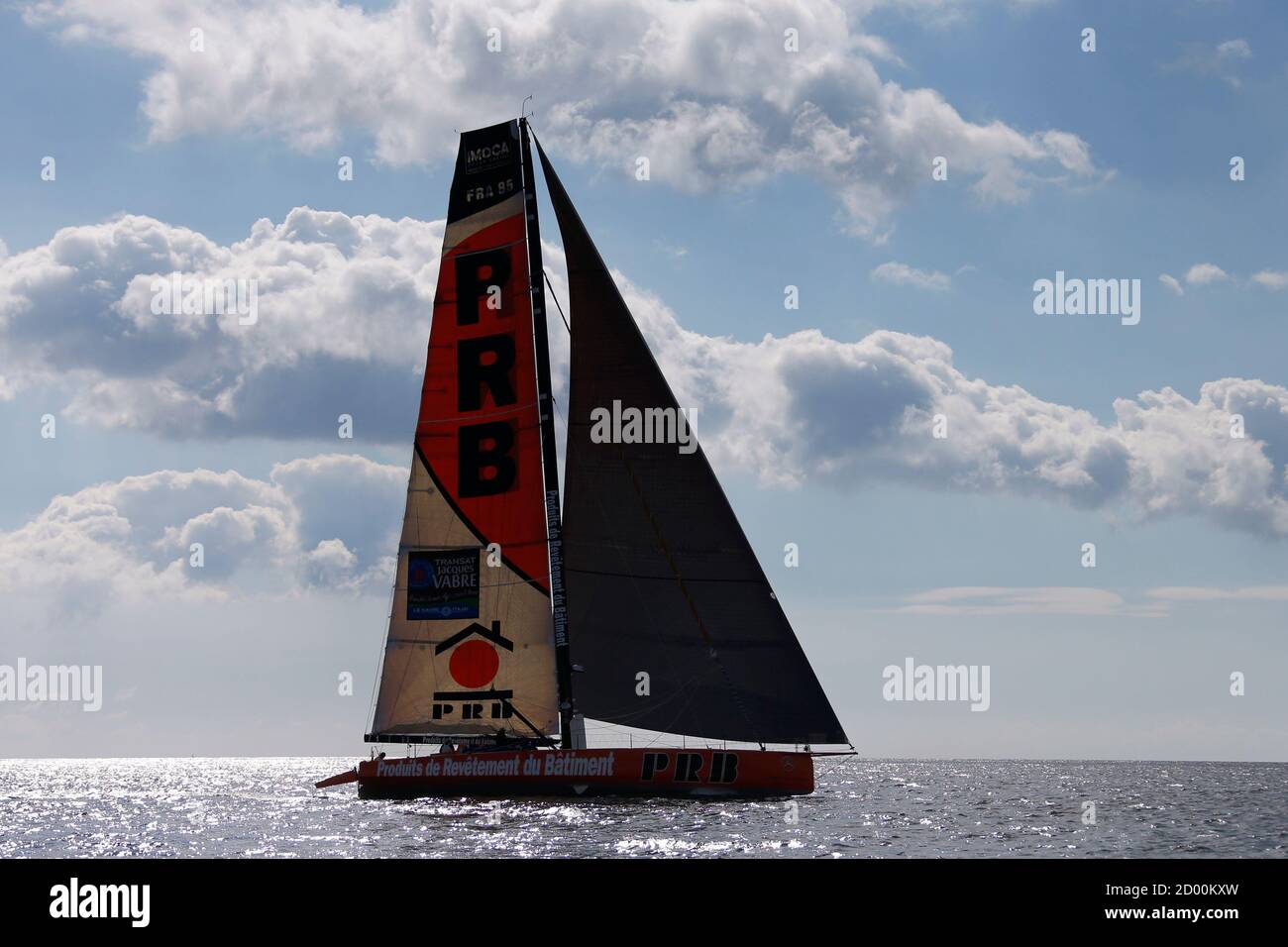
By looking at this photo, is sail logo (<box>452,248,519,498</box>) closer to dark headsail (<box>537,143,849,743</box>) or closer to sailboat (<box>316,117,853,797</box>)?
sailboat (<box>316,117,853,797</box>)

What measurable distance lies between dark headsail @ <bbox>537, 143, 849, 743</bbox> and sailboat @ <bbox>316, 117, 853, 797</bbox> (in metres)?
0.05

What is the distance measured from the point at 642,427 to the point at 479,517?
5539 mm

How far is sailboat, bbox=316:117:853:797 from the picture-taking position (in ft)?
126

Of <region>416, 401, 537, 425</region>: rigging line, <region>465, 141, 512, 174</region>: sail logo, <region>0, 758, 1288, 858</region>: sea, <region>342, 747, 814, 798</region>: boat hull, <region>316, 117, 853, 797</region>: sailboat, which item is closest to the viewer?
<region>0, 758, 1288, 858</region>: sea

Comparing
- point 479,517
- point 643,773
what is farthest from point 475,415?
point 643,773

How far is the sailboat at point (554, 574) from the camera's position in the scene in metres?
38.4

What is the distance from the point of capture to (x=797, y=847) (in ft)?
99.1
